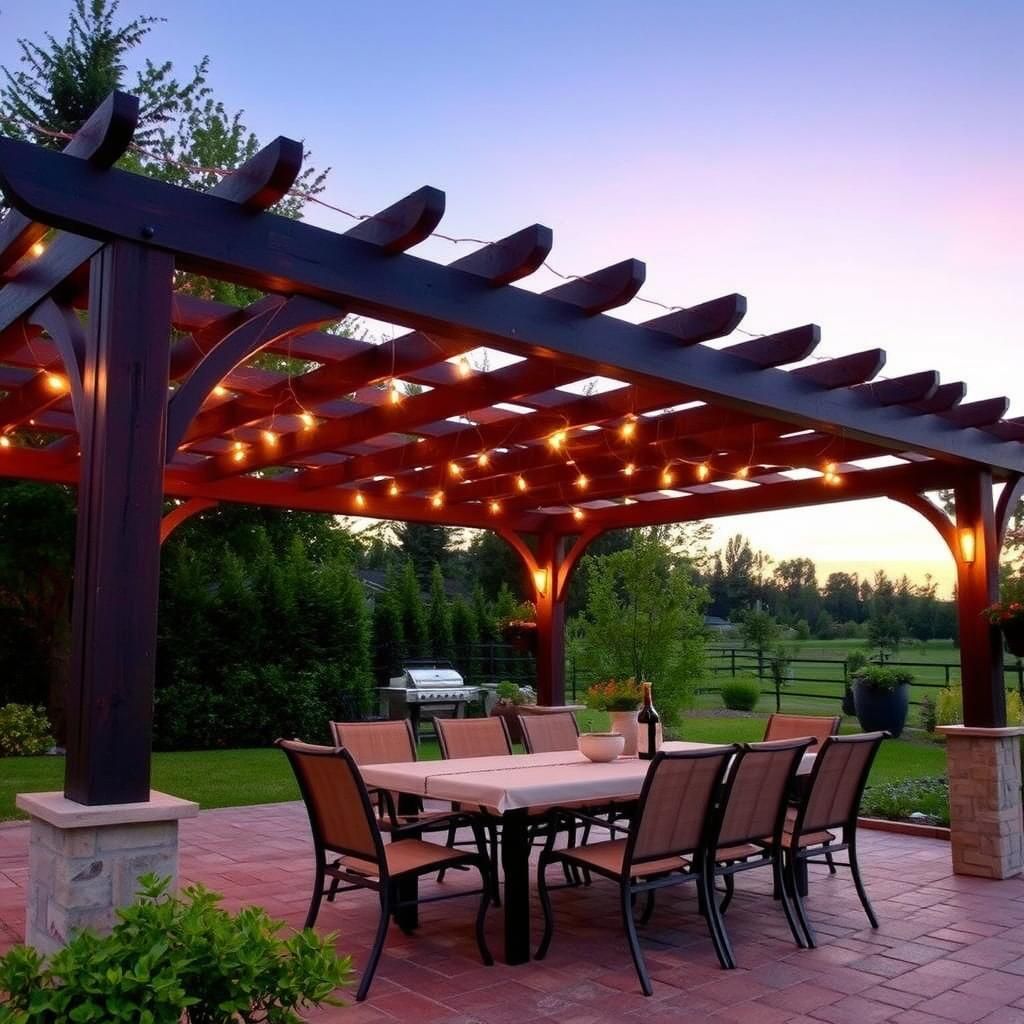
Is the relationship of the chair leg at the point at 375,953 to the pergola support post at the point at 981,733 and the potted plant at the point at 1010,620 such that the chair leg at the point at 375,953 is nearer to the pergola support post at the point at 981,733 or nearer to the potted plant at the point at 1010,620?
the pergola support post at the point at 981,733

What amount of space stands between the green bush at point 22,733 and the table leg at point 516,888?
824cm

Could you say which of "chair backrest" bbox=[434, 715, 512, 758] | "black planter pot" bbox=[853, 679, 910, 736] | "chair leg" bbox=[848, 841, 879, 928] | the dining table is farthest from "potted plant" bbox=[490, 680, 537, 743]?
"chair leg" bbox=[848, 841, 879, 928]

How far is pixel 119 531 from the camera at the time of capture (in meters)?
2.96

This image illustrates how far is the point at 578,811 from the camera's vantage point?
474 cm

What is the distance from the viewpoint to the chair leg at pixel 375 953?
146 inches

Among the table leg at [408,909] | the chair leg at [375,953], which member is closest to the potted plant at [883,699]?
the table leg at [408,909]

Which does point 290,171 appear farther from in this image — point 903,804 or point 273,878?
point 903,804

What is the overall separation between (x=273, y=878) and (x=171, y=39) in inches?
548

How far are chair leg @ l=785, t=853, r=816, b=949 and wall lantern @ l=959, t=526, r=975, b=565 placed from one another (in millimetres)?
2728

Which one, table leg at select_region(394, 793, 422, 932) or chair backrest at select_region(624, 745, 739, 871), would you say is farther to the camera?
table leg at select_region(394, 793, 422, 932)

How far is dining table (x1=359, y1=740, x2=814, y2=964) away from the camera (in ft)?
13.8

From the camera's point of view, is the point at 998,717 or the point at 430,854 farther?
the point at 998,717

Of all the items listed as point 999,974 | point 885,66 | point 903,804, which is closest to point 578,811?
point 999,974

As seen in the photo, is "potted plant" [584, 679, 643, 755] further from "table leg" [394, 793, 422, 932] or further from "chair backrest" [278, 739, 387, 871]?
"chair backrest" [278, 739, 387, 871]
